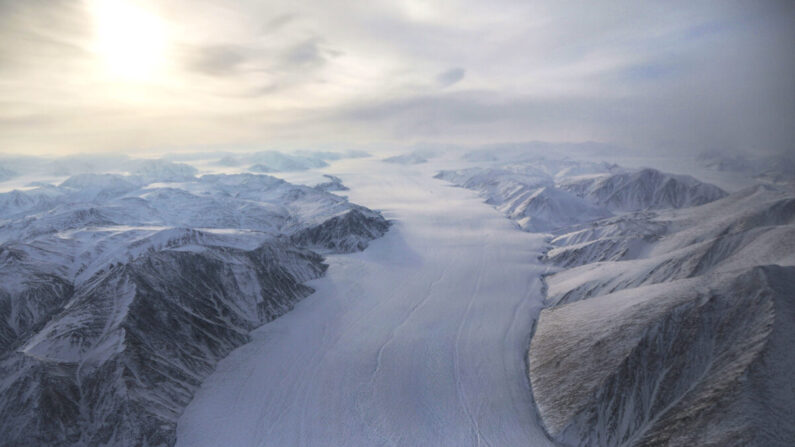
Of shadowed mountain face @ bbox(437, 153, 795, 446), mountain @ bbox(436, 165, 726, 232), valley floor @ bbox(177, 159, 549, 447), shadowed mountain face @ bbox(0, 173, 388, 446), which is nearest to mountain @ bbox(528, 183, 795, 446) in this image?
shadowed mountain face @ bbox(437, 153, 795, 446)

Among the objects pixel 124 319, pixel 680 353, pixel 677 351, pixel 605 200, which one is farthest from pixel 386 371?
pixel 605 200

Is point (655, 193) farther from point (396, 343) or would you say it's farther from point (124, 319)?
point (124, 319)

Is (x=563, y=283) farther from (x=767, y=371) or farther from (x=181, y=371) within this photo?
(x=181, y=371)

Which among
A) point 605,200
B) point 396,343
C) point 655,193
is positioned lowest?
point 396,343

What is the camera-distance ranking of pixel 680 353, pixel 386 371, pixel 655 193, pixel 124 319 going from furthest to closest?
pixel 655 193 < pixel 124 319 < pixel 386 371 < pixel 680 353

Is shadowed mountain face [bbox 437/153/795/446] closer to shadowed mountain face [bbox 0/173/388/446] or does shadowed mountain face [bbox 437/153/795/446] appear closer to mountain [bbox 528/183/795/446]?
mountain [bbox 528/183/795/446]

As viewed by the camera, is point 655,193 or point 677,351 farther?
point 655,193
